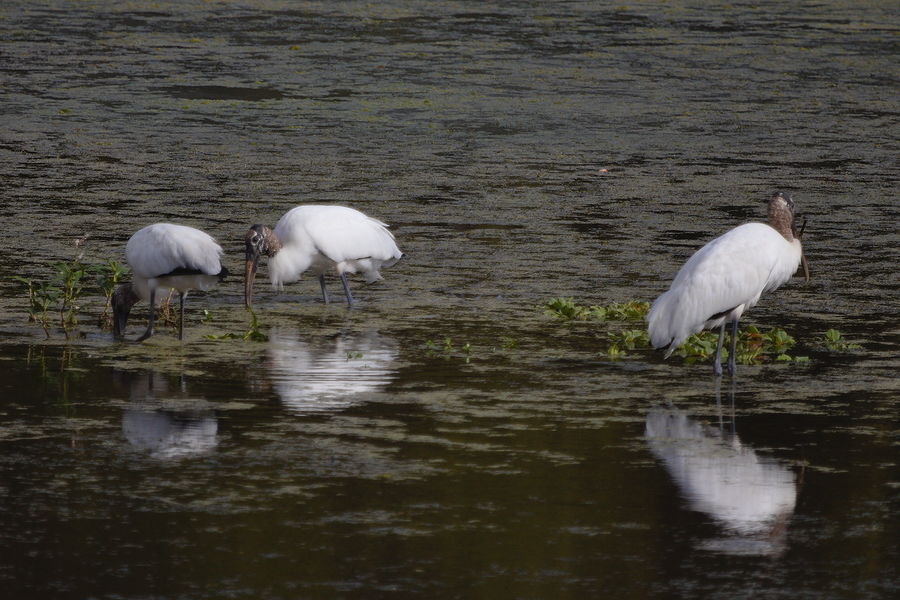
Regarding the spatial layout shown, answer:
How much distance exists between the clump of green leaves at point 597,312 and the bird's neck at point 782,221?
92 cm

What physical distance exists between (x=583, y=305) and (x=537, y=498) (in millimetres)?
3876

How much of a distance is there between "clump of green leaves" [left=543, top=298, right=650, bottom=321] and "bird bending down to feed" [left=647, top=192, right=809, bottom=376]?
2.75 feet

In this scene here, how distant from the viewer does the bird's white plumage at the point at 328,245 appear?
10.4 meters

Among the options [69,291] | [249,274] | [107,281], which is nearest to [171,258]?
[107,281]

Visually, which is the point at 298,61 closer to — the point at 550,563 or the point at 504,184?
the point at 504,184

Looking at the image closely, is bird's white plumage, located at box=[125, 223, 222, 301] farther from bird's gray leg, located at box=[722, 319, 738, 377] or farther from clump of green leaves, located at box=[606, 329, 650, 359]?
bird's gray leg, located at box=[722, 319, 738, 377]

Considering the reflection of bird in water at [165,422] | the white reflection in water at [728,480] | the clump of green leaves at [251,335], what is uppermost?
the clump of green leaves at [251,335]

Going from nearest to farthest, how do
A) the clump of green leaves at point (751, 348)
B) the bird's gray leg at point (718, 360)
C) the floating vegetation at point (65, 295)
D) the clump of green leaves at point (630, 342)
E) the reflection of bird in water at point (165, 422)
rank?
the reflection of bird in water at point (165, 422) → the bird's gray leg at point (718, 360) → the clump of green leaves at point (751, 348) → the clump of green leaves at point (630, 342) → the floating vegetation at point (65, 295)

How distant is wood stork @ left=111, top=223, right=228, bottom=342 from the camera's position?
905 cm

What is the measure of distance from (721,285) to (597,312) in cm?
130

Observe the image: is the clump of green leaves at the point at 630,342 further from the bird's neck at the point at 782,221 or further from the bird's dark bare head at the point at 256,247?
the bird's dark bare head at the point at 256,247

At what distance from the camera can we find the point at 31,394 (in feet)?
25.1

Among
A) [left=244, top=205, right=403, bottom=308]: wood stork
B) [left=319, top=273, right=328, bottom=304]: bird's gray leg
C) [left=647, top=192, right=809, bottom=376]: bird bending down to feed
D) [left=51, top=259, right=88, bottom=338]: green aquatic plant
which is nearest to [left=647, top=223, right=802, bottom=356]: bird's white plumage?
[left=647, top=192, right=809, bottom=376]: bird bending down to feed

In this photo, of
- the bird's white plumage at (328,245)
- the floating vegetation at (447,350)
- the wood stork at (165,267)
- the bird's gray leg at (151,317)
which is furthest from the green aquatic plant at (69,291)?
the floating vegetation at (447,350)
